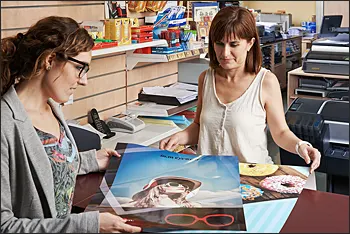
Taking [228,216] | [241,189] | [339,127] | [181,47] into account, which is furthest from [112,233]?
[181,47]

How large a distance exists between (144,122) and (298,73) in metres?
1.79

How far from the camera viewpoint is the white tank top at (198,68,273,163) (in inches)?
77.4

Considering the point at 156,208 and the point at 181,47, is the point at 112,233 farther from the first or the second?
the point at 181,47

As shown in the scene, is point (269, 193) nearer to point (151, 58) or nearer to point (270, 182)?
point (270, 182)

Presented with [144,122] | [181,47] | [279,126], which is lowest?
[144,122]

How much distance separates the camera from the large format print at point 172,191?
1.12 m

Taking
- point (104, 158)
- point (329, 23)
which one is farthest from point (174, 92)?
point (329, 23)

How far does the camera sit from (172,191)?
49.5 inches

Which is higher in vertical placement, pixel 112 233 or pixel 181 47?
pixel 181 47

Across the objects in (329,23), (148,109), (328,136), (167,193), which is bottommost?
(328,136)

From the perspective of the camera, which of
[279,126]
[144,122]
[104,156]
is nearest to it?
[104,156]

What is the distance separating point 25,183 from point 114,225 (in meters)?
0.24

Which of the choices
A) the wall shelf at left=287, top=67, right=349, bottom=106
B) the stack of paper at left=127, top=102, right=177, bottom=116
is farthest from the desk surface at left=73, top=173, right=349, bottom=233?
the wall shelf at left=287, top=67, right=349, bottom=106

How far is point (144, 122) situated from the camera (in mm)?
3309
